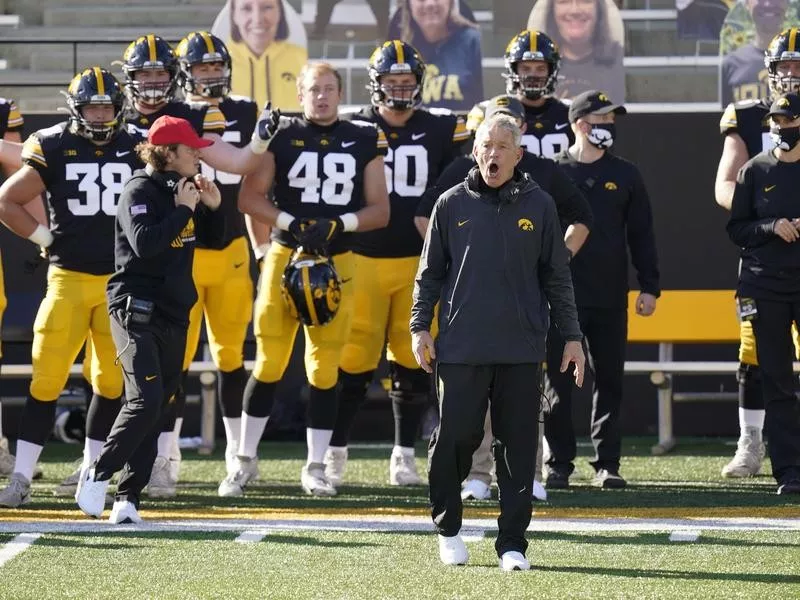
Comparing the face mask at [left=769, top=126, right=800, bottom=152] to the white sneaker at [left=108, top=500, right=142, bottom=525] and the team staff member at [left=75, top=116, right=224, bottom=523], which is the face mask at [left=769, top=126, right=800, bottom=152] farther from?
the white sneaker at [left=108, top=500, right=142, bottom=525]

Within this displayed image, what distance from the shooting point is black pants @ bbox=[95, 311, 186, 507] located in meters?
6.09

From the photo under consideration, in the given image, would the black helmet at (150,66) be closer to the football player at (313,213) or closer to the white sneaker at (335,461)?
the football player at (313,213)

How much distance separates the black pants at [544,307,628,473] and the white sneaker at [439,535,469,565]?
219 centimetres

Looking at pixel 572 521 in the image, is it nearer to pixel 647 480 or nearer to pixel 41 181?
pixel 647 480

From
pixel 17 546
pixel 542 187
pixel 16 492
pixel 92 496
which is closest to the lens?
pixel 17 546

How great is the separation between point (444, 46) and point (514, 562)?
5.70 m

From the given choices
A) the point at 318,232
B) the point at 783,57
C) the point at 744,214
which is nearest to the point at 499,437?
the point at 318,232

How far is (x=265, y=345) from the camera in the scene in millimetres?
7312

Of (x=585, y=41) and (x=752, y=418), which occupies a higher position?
(x=585, y=41)

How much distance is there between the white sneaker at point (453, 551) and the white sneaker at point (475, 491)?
167 cm

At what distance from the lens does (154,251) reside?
6.06m

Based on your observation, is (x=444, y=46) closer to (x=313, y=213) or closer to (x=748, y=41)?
(x=748, y=41)

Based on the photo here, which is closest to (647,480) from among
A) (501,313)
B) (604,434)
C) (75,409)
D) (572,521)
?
(604,434)

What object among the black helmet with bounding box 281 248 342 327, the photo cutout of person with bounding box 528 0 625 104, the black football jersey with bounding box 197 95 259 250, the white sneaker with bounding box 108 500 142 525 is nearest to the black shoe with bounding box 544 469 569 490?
the black helmet with bounding box 281 248 342 327
